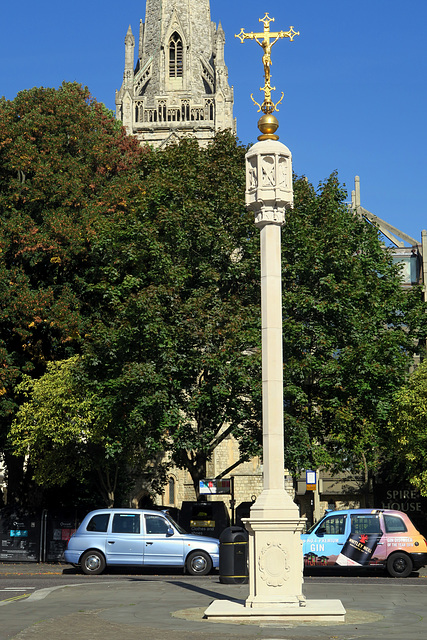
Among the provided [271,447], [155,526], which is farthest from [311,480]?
[271,447]

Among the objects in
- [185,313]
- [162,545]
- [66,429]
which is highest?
[185,313]

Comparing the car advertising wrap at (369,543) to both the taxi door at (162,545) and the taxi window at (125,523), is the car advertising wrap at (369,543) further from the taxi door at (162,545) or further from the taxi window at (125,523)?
the taxi window at (125,523)

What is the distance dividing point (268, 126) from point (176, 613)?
29.8ft

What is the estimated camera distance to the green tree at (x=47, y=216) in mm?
31500

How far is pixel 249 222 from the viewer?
30344 millimetres

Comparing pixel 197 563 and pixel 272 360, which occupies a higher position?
pixel 272 360

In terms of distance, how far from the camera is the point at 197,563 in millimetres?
24156

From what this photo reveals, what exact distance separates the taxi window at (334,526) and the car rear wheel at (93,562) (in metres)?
6.04

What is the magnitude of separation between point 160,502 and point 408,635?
194ft

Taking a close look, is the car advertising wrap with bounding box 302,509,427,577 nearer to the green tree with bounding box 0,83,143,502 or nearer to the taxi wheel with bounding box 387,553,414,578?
the taxi wheel with bounding box 387,553,414,578

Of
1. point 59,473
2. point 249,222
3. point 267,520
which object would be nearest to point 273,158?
point 267,520

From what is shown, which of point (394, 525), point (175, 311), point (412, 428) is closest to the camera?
point (394, 525)

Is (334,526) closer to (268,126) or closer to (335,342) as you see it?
(335,342)

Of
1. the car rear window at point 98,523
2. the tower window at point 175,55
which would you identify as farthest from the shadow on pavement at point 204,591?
the tower window at point 175,55
